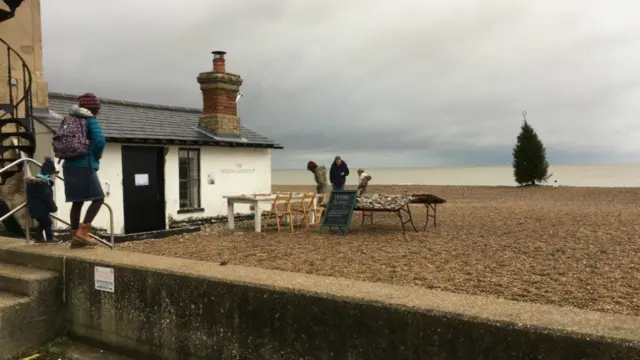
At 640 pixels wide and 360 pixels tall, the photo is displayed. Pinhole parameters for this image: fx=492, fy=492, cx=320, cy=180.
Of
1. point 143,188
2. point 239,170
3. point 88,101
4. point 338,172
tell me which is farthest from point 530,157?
point 88,101

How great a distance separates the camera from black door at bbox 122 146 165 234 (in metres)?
11.6

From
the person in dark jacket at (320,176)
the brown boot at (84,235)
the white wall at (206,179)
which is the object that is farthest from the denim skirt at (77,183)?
the person in dark jacket at (320,176)

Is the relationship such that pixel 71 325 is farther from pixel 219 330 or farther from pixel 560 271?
pixel 560 271

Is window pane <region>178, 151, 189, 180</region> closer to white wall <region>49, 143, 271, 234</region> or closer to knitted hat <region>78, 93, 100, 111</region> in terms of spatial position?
white wall <region>49, 143, 271, 234</region>

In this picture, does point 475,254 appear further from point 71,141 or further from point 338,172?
point 338,172

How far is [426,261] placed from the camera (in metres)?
7.21

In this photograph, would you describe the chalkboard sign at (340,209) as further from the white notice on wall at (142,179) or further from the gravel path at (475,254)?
the white notice on wall at (142,179)

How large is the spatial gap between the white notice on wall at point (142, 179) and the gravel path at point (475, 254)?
1949 millimetres

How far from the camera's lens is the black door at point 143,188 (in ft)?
37.9

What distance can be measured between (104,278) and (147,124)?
9559 mm

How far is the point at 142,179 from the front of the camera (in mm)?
11859

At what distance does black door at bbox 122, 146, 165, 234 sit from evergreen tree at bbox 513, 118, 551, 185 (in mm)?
25611

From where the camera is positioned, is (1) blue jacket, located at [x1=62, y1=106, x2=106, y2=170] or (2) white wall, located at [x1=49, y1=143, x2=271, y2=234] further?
(2) white wall, located at [x1=49, y1=143, x2=271, y2=234]

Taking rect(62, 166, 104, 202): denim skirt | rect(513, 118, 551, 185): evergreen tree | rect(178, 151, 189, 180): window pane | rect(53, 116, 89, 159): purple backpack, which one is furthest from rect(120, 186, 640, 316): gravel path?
rect(513, 118, 551, 185): evergreen tree
